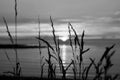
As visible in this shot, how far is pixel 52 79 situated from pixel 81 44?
44cm

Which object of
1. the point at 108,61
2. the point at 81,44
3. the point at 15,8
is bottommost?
the point at 108,61

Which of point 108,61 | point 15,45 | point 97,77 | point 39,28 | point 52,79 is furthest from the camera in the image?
point 39,28

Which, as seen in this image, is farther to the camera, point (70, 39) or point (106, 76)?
point (70, 39)

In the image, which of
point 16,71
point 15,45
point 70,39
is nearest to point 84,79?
point 70,39

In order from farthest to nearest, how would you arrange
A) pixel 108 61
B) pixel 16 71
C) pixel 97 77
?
pixel 16 71 < pixel 97 77 < pixel 108 61

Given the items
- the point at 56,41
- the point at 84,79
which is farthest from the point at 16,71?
the point at 84,79

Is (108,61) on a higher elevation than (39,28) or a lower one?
lower

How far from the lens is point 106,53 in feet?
5.59

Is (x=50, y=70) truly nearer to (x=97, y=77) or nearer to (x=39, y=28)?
(x=97, y=77)

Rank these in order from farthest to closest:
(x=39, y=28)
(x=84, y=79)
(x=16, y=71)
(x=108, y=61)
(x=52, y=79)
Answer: (x=39, y=28), (x=16, y=71), (x=52, y=79), (x=84, y=79), (x=108, y=61)

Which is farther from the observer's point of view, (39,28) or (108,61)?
(39,28)

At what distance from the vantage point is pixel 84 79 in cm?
205

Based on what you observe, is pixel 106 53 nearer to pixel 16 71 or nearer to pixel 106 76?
pixel 106 76

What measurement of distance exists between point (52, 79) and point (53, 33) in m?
0.44
